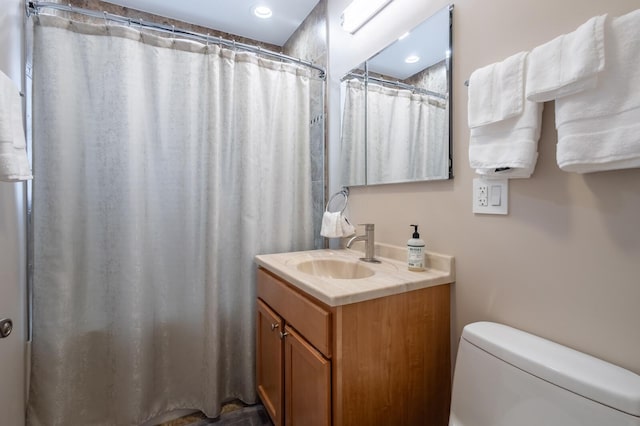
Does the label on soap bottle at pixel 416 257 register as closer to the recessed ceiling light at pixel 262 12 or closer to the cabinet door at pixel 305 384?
the cabinet door at pixel 305 384

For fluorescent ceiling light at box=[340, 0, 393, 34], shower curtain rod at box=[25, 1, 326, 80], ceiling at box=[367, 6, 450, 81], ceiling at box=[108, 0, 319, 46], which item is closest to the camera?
ceiling at box=[367, 6, 450, 81]

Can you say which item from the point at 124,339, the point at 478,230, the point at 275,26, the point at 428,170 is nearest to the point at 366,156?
the point at 428,170

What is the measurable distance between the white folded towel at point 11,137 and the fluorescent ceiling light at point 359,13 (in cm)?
144

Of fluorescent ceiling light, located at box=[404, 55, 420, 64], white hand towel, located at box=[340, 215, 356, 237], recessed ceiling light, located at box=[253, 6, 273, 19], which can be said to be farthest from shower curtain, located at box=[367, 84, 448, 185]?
recessed ceiling light, located at box=[253, 6, 273, 19]

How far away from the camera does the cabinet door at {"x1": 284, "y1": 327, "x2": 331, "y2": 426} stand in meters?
0.93

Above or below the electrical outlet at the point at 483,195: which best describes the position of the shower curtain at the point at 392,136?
above

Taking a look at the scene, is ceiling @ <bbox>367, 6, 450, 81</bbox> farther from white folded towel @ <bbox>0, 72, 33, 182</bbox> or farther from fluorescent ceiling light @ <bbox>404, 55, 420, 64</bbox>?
white folded towel @ <bbox>0, 72, 33, 182</bbox>

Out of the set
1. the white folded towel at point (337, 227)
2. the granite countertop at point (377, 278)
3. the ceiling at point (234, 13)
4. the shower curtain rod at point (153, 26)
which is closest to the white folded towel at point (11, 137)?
the shower curtain rod at point (153, 26)

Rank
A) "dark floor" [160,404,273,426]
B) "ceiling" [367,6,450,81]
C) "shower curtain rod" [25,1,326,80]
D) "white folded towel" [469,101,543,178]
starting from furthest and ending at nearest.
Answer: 1. "dark floor" [160,404,273,426]
2. "shower curtain rod" [25,1,326,80]
3. "ceiling" [367,6,450,81]
4. "white folded towel" [469,101,543,178]

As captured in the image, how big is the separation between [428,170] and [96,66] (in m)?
1.58

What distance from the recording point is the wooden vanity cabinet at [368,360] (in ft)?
2.99

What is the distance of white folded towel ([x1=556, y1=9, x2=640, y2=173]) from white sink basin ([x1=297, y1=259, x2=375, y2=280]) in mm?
927

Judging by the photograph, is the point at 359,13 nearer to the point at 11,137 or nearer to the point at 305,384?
the point at 11,137

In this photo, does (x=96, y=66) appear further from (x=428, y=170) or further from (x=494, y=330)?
(x=494, y=330)
